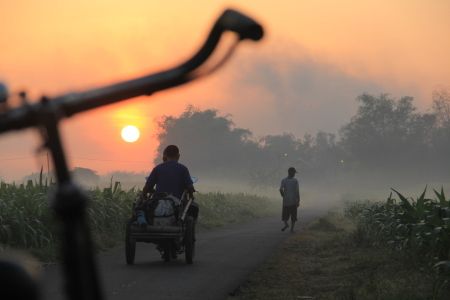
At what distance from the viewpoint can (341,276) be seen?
8797mm

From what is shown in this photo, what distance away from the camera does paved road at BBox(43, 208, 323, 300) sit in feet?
23.4

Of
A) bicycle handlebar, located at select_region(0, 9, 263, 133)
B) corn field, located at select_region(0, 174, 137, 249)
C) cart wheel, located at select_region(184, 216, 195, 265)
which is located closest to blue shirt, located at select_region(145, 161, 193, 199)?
cart wheel, located at select_region(184, 216, 195, 265)

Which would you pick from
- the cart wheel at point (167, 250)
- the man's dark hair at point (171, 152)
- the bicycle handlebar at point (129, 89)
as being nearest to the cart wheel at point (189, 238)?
the cart wheel at point (167, 250)

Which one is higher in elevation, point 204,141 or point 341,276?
point 204,141

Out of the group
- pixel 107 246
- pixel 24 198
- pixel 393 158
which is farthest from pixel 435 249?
pixel 393 158

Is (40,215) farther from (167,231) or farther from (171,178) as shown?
(167,231)

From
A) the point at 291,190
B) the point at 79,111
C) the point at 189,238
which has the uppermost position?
the point at 291,190

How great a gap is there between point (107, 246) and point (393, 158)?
131 m

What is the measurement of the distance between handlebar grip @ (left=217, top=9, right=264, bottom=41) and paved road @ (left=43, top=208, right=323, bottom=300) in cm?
524

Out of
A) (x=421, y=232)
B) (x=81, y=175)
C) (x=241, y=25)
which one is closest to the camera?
(x=241, y=25)

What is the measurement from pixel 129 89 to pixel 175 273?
26.3 feet

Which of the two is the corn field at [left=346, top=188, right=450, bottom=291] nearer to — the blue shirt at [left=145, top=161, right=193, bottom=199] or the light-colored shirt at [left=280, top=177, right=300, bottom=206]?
the blue shirt at [left=145, top=161, right=193, bottom=199]

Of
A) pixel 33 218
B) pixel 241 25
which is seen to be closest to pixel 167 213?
pixel 33 218

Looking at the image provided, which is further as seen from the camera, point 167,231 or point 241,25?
point 167,231
